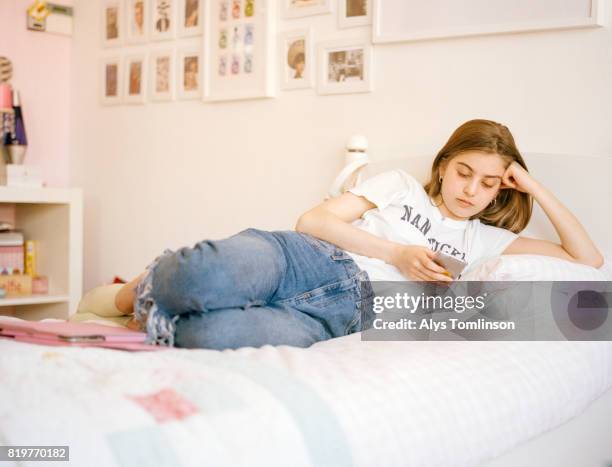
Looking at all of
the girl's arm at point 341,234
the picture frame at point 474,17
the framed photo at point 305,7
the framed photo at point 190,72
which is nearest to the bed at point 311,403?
the girl's arm at point 341,234

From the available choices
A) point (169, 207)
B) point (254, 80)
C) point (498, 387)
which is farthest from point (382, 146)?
point (498, 387)

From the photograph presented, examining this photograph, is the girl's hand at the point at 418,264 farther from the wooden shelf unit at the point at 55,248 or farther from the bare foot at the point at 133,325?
the wooden shelf unit at the point at 55,248

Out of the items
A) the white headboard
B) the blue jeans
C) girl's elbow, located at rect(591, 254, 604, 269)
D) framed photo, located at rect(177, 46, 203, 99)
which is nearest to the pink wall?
framed photo, located at rect(177, 46, 203, 99)

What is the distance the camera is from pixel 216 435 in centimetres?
84

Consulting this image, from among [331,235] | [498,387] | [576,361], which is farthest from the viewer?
[331,235]

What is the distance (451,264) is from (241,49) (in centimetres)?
143

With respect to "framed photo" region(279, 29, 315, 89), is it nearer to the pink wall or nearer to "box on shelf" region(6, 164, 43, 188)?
"box on shelf" region(6, 164, 43, 188)

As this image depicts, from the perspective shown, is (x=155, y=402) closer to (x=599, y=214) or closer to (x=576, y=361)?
(x=576, y=361)

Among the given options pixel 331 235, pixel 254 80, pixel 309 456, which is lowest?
pixel 309 456

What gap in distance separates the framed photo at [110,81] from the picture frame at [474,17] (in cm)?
128

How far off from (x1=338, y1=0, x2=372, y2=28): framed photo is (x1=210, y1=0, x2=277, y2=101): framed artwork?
0.30 m

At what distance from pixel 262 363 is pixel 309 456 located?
206 millimetres

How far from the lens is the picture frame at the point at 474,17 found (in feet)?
6.21

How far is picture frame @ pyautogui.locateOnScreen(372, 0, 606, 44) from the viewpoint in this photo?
1893 millimetres
